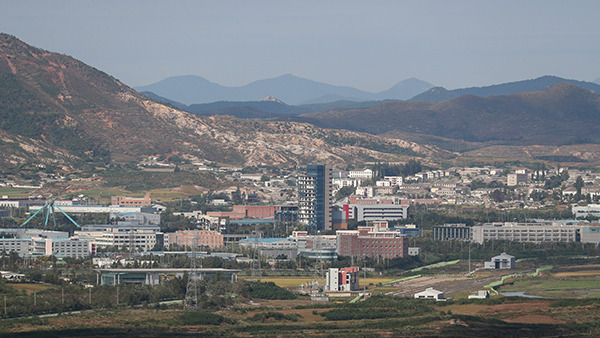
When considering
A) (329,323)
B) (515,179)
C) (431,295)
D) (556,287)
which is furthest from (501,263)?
(515,179)

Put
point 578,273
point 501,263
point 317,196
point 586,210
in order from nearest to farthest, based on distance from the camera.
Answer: point 578,273
point 501,263
point 317,196
point 586,210

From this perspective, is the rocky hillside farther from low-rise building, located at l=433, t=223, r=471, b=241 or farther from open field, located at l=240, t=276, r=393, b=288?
open field, located at l=240, t=276, r=393, b=288

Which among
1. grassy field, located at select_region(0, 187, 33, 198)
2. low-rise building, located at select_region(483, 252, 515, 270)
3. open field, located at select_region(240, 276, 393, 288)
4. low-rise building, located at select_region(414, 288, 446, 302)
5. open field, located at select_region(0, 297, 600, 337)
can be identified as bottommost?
open field, located at select_region(0, 297, 600, 337)

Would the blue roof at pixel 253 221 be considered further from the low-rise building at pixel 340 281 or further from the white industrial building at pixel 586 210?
the low-rise building at pixel 340 281

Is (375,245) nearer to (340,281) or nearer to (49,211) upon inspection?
(340,281)

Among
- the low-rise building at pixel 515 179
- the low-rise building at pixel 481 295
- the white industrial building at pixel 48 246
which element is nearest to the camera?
the low-rise building at pixel 481 295

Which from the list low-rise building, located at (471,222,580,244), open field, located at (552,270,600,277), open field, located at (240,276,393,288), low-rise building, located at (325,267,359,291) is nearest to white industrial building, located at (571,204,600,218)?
low-rise building, located at (471,222,580,244)

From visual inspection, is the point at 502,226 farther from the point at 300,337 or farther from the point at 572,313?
the point at 300,337

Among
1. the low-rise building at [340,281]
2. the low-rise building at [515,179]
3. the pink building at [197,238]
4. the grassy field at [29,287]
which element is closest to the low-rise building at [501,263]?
the low-rise building at [340,281]

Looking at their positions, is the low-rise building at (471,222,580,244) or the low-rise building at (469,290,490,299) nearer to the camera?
the low-rise building at (469,290,490,299)

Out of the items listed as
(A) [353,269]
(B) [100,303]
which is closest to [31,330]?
(B) [100,303]
